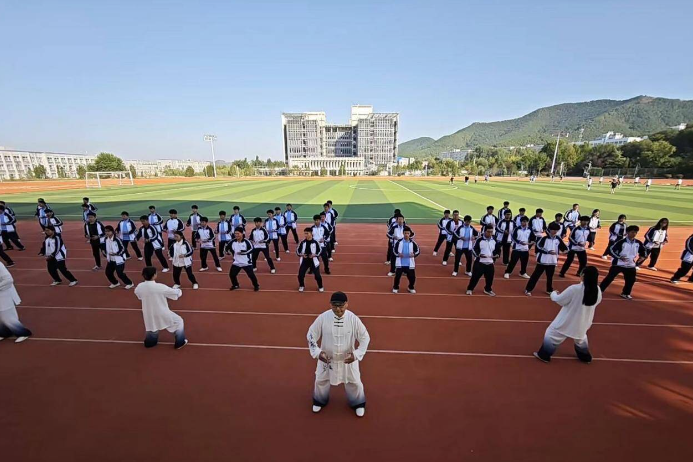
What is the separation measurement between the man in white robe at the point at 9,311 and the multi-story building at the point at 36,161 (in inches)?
4709

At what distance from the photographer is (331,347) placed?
12.4 feet

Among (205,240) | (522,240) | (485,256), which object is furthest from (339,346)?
(205,240)

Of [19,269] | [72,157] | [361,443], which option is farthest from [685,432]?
[72,157]

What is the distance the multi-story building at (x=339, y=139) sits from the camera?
14088 centimetres

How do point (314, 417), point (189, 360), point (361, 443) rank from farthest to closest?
point (189, 360)
point (314, 417)
point (361, 443)

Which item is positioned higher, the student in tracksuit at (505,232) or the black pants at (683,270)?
the student in tracksuit at (505,232)

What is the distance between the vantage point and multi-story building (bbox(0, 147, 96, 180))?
360ft

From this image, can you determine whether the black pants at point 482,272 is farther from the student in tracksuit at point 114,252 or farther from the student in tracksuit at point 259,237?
the student in tracksuit at point 114,252

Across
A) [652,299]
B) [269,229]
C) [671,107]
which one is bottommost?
[652,299]

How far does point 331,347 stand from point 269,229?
756 centimetres

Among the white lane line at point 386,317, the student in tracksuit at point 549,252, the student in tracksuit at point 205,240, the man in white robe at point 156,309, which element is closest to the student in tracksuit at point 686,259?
the white lane line at point 386,317

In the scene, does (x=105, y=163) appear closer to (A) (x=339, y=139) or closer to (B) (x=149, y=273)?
(B) (x=149, y=273)

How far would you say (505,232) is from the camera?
406 inches

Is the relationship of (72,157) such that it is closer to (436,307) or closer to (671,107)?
(436,307)
